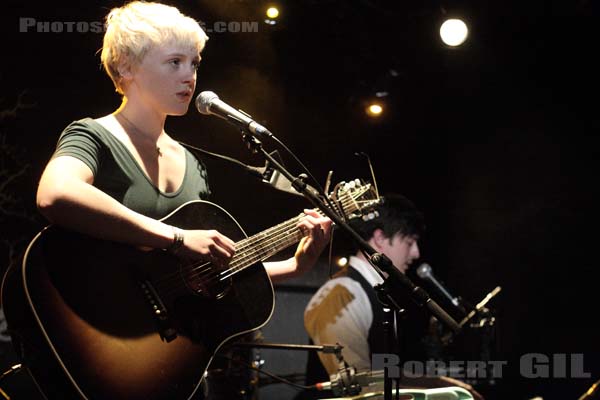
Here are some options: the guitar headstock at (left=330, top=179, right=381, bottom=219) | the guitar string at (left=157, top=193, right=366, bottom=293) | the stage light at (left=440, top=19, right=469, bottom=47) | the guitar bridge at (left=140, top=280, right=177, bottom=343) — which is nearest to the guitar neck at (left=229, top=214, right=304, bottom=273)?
the guitar string at (left=157, top=193, right=366, bottom=293)

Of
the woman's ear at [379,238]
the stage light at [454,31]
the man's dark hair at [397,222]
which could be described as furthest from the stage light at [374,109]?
the woman's ear at [379,238]

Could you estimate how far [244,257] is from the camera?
256 centimetres

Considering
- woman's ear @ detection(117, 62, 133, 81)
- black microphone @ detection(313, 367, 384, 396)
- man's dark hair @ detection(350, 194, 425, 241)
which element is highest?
woman's ear @ detection(117, 62, 133, 81)

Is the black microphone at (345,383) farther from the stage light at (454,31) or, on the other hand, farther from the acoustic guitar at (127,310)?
the stage light at (454,31)

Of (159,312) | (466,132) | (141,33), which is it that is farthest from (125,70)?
(466,132)

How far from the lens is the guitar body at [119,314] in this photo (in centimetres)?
199

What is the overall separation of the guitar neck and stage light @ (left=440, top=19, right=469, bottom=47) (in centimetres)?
270

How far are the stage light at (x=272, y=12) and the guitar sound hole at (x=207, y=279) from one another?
99.3 inches

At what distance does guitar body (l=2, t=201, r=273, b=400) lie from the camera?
1.99 m

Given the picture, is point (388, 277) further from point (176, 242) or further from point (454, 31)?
point (454, 31)

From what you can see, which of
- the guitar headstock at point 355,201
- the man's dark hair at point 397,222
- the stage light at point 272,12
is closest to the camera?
the guitar headstock at point 355,201

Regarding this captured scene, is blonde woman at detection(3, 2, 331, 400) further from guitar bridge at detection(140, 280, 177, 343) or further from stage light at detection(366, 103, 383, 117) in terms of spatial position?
stage light at detection(366, 103, 383, 117)

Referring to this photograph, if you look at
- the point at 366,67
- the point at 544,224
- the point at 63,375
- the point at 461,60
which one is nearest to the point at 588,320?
the point at 544,224

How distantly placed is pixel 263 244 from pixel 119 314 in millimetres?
680
